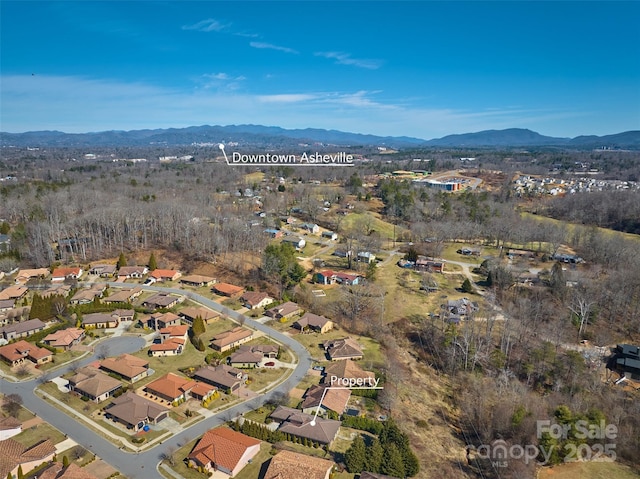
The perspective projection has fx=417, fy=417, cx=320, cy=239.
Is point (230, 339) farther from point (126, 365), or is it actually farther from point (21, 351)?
point (21, 351)

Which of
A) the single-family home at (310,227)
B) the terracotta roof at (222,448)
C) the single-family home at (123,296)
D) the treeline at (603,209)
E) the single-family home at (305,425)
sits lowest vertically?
the single-family home at (305,425)

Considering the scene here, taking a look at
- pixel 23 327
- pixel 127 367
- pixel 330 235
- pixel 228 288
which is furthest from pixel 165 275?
pixel 330 235

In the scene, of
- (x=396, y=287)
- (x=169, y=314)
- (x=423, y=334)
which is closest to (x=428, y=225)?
(x=396, y=287)

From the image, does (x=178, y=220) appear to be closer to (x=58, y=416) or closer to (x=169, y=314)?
(x=169, y=314)

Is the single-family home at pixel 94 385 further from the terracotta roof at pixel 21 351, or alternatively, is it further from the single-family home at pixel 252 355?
the single-family home at pixel 252 355

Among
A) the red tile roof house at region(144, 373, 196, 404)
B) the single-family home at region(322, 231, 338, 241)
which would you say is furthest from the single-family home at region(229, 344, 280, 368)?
the single-family home at region(322, 231, 338, 241)

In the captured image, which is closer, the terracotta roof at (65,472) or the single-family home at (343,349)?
the terracotta roof at (65,472)

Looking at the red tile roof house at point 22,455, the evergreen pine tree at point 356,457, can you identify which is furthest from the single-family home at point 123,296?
the evergreen pine tree at point 356,457
